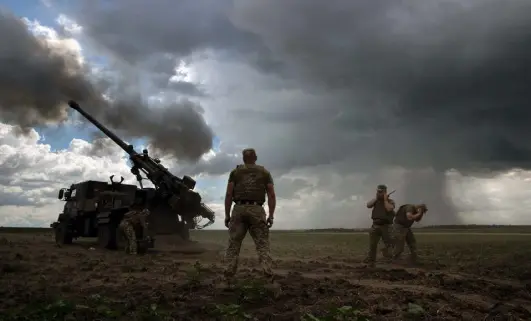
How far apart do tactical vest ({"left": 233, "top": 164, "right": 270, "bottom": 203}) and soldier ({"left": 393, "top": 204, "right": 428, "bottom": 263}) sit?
19.8ft

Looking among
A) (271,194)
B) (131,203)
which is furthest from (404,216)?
(131,203)

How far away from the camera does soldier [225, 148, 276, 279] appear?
7.99 metres

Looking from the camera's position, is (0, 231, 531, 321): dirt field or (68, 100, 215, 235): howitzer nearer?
(0, 231, 531, 321): dirt field

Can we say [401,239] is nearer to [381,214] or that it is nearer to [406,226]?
[406,226]

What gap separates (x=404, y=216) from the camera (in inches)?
514

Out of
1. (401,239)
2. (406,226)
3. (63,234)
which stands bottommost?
(63,234)

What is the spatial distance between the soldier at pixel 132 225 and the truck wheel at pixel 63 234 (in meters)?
4.79

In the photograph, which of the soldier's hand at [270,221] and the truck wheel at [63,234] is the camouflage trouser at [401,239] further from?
the truck wheel at [63,234]

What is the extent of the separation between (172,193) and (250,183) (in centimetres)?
1018

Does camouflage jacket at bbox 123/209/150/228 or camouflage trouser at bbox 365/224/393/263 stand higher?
camouflage jacket at bbox 123/209/150/228

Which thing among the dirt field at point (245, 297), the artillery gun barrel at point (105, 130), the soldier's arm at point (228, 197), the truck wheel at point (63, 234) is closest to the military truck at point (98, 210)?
the truck wheel at point (63, 234)

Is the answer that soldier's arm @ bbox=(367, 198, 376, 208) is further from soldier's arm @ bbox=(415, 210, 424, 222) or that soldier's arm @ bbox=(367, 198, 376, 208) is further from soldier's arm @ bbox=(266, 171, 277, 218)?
soldier's arm @ bbox=(266, 171, 277, 218)

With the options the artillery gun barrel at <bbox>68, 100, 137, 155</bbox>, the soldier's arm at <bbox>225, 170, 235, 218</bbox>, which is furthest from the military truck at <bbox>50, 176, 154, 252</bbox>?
the soldier's arm at <bbox>225, 170, 235, 218</bbox>

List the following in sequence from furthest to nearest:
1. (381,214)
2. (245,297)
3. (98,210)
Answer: (98,210)
(381,214)
(245,297)
